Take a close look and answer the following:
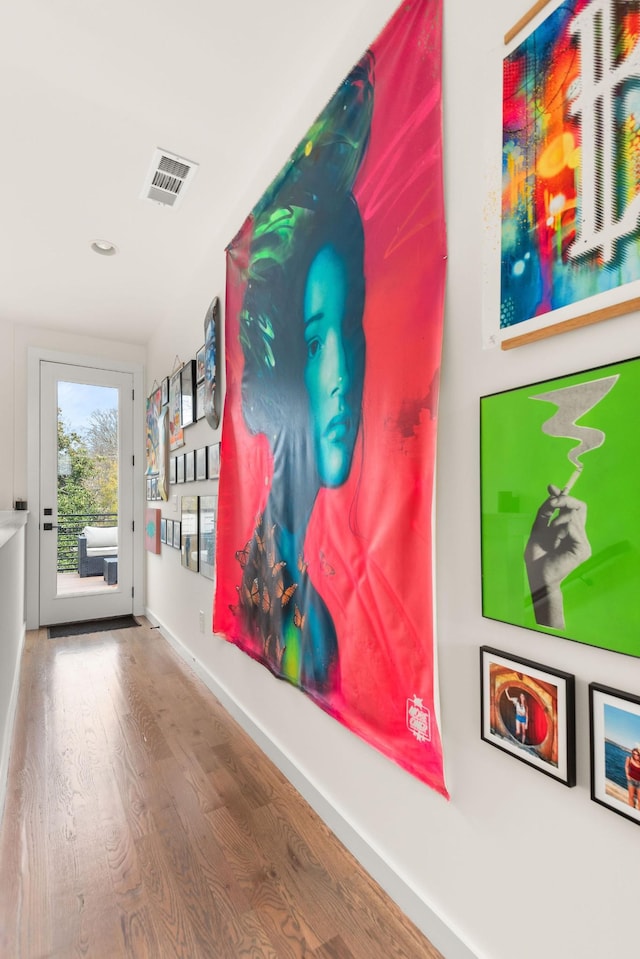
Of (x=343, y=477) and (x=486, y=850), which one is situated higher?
(x=343, y=477)

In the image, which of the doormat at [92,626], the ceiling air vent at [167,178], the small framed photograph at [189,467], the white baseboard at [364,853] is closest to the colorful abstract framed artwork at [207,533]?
the small framed photograph at [189,467]

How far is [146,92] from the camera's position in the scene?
183 centimetres

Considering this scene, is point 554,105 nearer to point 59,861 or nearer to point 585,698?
point 585,698

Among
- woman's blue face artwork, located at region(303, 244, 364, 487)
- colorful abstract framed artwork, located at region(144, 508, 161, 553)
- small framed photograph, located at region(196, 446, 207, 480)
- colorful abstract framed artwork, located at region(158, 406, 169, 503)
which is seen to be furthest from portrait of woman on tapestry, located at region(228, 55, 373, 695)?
colorful abstract framed artwork, located at region(144, 508, 161, 553)

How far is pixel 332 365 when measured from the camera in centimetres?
155

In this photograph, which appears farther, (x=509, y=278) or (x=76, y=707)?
(x=76, y=707)

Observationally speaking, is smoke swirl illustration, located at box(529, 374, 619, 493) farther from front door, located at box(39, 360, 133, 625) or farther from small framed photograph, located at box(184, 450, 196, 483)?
front door, located at box(39, 360, 133, 625)

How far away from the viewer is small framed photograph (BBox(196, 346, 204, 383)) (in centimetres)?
291

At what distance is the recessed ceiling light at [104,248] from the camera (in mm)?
2871

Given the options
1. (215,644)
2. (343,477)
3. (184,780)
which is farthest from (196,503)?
(343,477)

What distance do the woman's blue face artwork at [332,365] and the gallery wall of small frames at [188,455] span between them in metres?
1.11

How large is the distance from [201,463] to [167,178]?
150cm

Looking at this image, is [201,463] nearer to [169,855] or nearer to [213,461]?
[213,461]

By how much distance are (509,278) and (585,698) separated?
837mm
